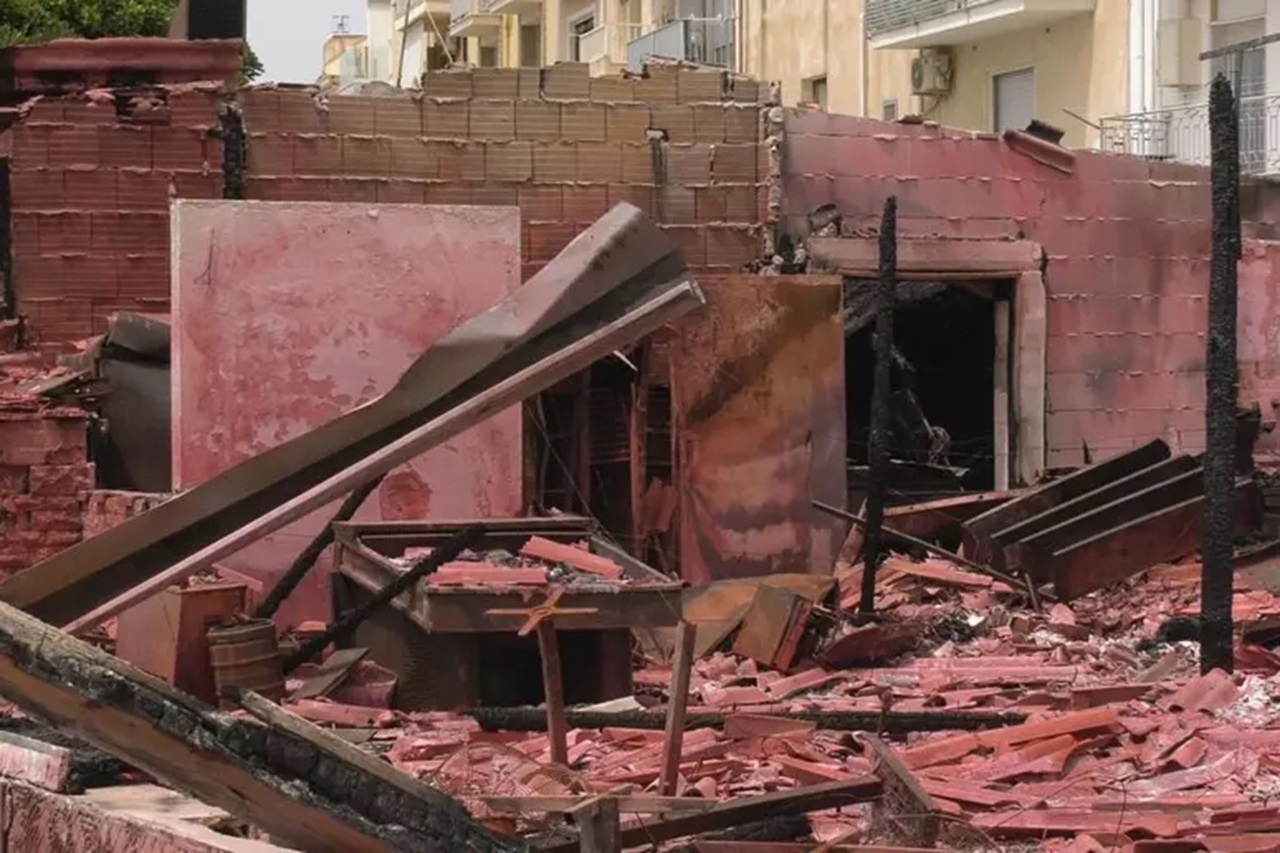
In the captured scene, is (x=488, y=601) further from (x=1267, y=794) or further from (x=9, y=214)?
(x=9, y=214)

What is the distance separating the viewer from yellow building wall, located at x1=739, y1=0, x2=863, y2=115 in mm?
33219

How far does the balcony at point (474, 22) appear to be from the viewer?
46.9 m

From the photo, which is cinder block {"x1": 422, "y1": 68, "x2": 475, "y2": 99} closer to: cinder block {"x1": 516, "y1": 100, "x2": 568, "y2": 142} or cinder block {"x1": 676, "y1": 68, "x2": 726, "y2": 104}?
cinder block {"x1": 516, "y1": 100, "x2": 568, "y2": 142}

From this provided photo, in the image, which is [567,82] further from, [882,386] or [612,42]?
[612,42]

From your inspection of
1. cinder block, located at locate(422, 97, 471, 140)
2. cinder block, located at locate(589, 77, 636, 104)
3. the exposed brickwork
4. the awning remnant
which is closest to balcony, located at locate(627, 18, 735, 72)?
cinder block, located at locate(589, 77, 636, 104)

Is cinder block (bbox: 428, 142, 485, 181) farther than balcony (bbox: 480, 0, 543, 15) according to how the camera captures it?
No

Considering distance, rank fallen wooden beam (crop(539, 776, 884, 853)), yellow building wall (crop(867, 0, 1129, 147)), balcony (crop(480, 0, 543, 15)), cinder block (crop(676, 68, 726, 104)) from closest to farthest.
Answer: fallen wooden beam (crop(539, 776, 884, 853)) → cinder block (crop(676, 68, 726, 104)) → yellow building wall (crop(867, 0, 1129, 147)) → balcony (crop(480, 0, 543, 15))

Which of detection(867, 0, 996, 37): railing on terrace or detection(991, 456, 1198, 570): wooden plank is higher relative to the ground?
detection(867, 0, 996, 37): railing on terrace

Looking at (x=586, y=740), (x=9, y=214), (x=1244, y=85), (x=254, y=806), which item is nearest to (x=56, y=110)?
(x=9, y=214)

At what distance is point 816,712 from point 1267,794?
2096 mm

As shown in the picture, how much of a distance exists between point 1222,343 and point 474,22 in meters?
40.8

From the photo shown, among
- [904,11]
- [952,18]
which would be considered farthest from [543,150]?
[904,11]

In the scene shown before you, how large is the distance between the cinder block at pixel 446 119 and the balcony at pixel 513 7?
31.4 meters

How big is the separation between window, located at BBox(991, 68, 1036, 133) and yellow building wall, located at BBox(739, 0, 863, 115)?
10.8ft
